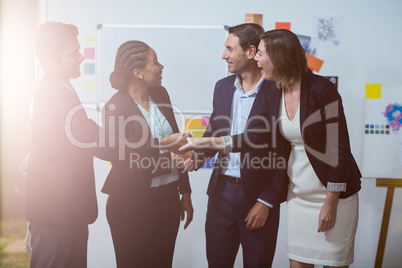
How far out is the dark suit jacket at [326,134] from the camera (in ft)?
5.38

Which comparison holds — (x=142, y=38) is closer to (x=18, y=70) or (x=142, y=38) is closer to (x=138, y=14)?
(x=138, y=14)

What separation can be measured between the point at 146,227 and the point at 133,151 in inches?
17.4

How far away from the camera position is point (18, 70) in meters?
2.26

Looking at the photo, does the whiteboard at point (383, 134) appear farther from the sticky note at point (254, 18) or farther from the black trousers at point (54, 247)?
the black trousers at point (54, 247)

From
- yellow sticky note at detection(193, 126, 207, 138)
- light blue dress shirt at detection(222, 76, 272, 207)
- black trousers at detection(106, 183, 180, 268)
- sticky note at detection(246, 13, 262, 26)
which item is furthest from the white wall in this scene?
light blue dress shirt at detection(222, 76, 272, 207)

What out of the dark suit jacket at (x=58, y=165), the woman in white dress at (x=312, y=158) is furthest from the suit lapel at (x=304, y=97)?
the dark suit jacket at (x=58, y=165)

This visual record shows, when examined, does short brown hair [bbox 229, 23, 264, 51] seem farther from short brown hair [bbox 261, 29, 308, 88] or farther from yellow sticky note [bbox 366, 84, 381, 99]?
yellow sticky note [bbox 366, 84, 381, 99]

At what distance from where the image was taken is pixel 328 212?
5.56ft

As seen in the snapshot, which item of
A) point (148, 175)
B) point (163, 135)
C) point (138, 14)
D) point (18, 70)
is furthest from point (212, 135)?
point (18, 70)

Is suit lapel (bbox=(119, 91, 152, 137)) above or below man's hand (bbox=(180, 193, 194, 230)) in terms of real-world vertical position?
above

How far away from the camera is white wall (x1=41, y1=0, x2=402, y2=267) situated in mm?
2217

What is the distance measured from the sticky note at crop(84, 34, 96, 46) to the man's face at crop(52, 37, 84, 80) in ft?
0.19

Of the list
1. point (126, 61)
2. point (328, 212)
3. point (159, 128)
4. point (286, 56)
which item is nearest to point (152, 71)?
point (126, 61)

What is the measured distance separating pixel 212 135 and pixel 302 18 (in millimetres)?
915
